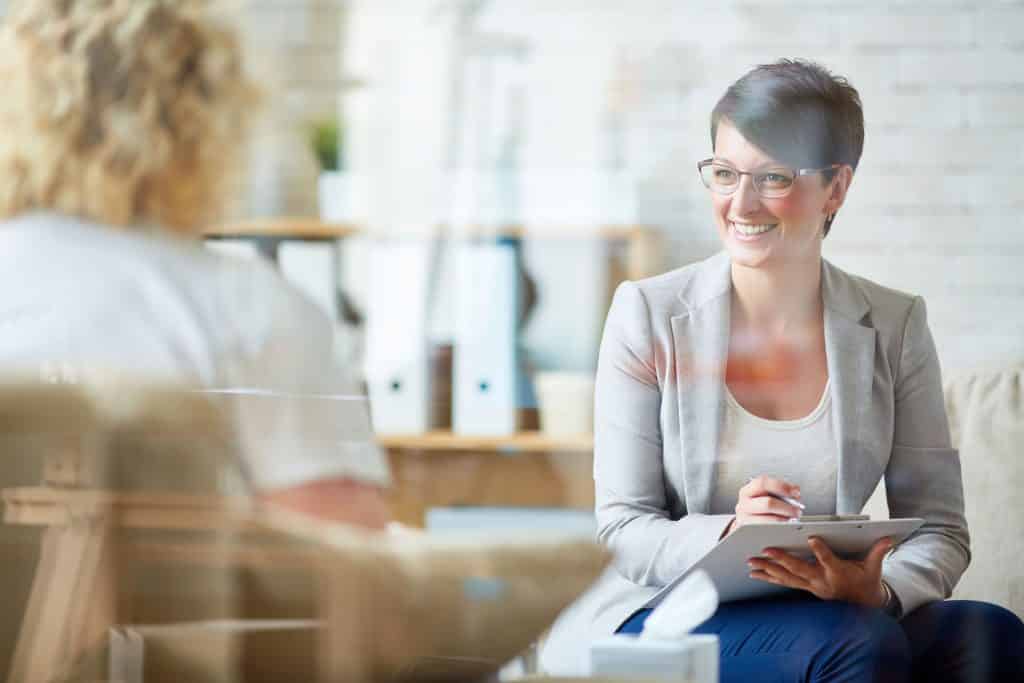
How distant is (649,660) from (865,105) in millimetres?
735

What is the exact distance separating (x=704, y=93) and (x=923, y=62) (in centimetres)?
26

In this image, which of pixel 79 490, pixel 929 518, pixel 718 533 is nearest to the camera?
pixel 79 490

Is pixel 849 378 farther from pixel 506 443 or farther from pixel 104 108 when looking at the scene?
pixel 104 108

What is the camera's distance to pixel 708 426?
1631 millimetres

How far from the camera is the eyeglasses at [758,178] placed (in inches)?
64.1

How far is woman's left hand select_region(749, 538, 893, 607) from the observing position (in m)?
1.56

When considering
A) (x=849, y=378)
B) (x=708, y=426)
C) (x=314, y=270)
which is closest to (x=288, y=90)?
(x=314, y=270)

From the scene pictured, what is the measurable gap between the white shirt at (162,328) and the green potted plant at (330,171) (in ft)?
0.61

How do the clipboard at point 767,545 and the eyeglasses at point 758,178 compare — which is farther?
the eyeglasses at point 758,178

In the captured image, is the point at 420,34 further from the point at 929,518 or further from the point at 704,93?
the point at 929,518

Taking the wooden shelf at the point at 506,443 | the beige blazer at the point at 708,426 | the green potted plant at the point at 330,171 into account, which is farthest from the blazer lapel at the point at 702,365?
the green potted plant at the point at 330,171

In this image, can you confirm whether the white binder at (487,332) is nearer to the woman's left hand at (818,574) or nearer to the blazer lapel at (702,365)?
the blazer lapel at (702,365)

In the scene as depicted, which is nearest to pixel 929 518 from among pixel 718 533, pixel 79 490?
pixel 718 533

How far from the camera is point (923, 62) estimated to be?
1.74 metres
